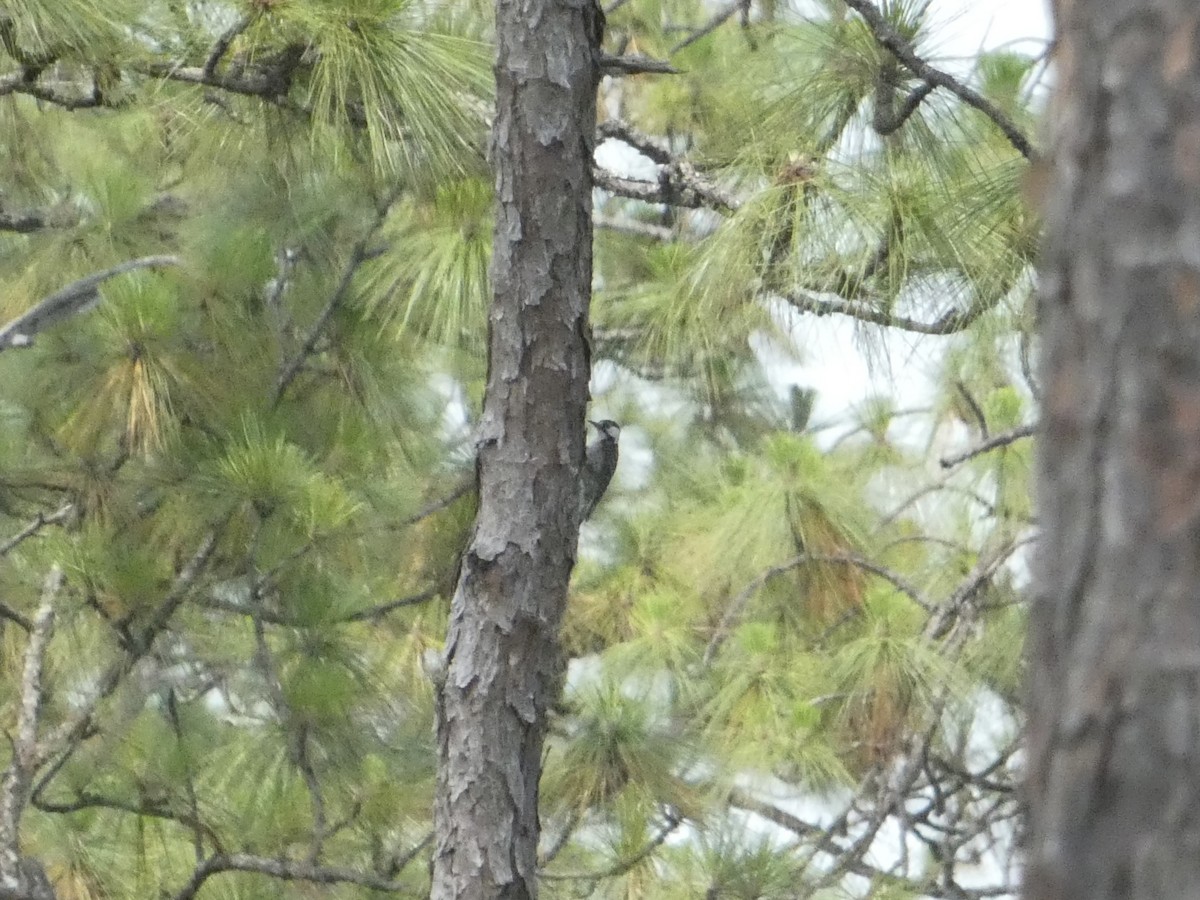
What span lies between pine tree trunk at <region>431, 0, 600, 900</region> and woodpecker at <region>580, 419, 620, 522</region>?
10 cm

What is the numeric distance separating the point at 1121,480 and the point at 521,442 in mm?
677

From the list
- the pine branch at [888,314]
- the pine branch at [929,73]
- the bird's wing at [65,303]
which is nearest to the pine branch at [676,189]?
the pine branch at [888,314]

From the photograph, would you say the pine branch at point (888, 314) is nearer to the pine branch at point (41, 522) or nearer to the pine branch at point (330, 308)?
the pine branch at point (330, 308)

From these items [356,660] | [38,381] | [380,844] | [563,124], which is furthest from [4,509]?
[563,124]

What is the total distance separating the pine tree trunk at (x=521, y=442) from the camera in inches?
41.3

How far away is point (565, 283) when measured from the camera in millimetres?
1061

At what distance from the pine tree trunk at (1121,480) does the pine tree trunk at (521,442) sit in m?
0.63

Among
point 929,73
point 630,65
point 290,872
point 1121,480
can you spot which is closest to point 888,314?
point 929,73

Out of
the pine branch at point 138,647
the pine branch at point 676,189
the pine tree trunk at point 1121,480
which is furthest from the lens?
the pine branch at point 138,647

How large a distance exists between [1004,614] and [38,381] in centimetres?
111

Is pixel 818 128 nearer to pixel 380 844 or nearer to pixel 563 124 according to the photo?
pixel 563 124

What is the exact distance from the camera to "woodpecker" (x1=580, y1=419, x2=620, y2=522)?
1.18 m

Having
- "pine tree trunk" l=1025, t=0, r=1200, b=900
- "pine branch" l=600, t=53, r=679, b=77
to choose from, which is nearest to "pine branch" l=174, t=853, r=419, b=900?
"pine branch" l=600, t=53, r=679, b=77

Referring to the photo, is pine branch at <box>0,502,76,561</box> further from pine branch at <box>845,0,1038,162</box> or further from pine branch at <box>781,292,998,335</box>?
pine branch at <box>845,0,1038,162</box>
